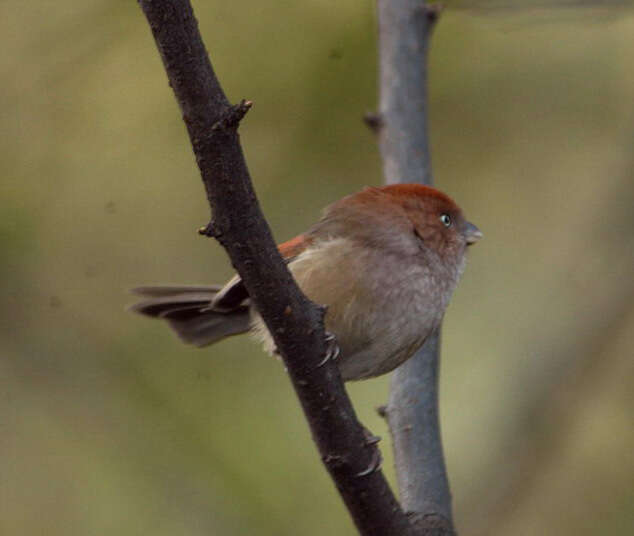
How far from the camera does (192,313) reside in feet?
16.9

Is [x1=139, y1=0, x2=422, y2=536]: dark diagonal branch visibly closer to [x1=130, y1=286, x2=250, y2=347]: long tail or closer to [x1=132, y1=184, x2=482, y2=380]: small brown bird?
[x1=132, y1=184, x2=482, y2=380]: small brown bird

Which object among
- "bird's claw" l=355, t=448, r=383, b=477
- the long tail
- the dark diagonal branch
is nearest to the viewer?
the dark diagonal branch

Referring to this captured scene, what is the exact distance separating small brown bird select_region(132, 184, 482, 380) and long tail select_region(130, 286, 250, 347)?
6.8 inches

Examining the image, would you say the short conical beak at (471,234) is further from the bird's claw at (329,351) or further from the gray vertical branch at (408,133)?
the bird's claw at (329,351)

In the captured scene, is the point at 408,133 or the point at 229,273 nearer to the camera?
the point at 408,133

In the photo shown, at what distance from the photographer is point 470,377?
6156mm

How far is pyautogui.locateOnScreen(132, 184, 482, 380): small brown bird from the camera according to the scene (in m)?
4.09

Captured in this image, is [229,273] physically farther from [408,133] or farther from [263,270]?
[263,270]

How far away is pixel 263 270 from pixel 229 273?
3.78m

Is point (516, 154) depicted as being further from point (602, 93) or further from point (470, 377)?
point (470, 377)

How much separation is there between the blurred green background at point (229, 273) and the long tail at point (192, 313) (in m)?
0.67

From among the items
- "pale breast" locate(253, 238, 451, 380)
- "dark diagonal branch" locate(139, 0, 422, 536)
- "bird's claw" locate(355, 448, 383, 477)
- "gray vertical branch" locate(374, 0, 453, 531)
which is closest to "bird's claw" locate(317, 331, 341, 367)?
"dark diagonal branch" locate(139, 0, 422, 536)

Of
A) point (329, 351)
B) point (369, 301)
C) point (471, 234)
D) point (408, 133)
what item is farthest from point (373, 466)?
point (408, 133)

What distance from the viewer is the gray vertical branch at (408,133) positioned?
4.10m
